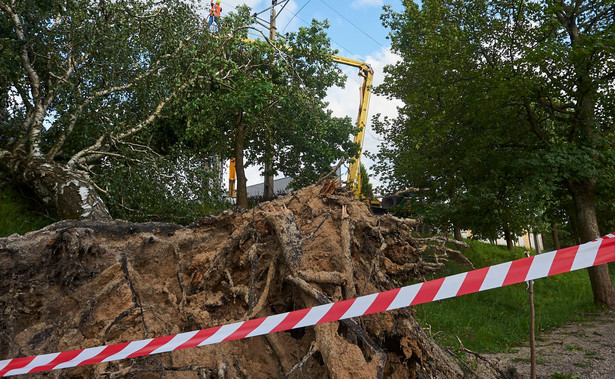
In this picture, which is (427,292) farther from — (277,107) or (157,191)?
(277,107)

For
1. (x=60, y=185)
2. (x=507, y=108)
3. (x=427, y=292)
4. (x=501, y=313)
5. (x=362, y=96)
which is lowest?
(x=501, y=313)

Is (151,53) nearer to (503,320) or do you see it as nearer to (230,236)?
(230,236)

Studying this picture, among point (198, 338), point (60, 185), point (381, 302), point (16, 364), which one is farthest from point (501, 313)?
point (16, 364)

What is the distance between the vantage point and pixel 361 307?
2.59 m

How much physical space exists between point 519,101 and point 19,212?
11445 millimetres

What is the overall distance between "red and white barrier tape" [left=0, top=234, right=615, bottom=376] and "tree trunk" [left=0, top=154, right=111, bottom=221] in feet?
15.3

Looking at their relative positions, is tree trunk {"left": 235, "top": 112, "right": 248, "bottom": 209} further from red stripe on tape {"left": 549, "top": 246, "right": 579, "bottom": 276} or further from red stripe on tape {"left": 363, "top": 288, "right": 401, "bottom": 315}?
red stripe on tape {"left": 549, "top": 246, "right": 579, "bottom": 276}

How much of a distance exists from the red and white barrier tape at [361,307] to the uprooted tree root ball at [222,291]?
17 centimetres

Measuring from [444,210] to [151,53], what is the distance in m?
8.27

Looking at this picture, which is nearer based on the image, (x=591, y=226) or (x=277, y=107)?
(x=591, y=226)

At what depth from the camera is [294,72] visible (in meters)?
12.2

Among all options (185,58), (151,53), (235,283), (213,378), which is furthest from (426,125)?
(213,378)

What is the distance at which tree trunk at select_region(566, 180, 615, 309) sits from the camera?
10258 mm

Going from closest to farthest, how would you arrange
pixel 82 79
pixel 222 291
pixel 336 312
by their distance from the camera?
pixel 336 312 → pixel 222 291 → pixel 82 79
